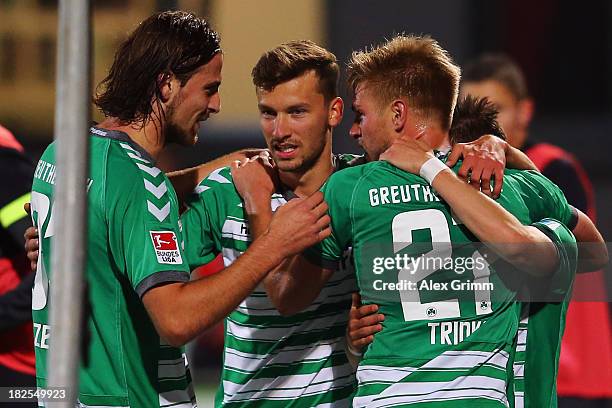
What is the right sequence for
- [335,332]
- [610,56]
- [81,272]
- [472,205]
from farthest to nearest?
[610,56], [335,332], [472,205], [81,272]

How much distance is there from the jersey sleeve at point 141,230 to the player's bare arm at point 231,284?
5 cm

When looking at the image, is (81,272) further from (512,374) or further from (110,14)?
(110,14)

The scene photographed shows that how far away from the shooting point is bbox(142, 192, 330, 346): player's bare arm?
295 cm

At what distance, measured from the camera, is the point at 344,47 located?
992 centimetres

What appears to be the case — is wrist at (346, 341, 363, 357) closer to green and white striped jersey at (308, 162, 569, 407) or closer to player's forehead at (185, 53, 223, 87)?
green and white striped jersey at (308, 162, 569, 407)

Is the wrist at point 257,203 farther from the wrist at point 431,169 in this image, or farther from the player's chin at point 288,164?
the wrist at point 431,169

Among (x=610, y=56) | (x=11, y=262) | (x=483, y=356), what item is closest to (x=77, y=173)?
(x=483, y=356)

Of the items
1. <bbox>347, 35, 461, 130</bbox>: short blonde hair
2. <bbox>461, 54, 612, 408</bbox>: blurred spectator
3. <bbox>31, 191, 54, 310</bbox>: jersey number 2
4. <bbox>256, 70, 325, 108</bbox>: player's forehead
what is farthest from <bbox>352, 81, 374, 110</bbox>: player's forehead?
<bbox>461, 54, 612, 408</bbox>: blurred spectator

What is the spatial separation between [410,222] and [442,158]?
256mm

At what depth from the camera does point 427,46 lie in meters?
3.47

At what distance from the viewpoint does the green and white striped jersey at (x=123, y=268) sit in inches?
120

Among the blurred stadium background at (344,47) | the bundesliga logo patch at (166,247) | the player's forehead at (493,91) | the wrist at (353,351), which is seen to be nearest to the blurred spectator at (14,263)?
the bundesliga logo patch at (166,247)

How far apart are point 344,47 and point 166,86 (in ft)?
22.0

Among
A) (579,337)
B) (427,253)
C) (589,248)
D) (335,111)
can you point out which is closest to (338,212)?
(427,253)
